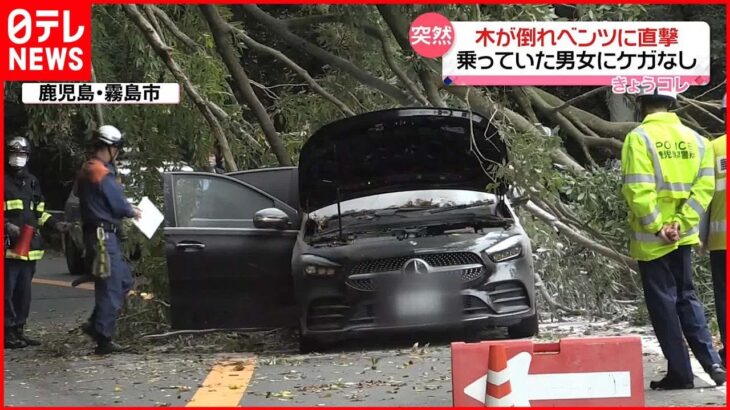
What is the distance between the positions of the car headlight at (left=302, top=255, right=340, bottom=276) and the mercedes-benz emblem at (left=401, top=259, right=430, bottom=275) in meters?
0.52

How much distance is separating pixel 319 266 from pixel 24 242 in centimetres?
320

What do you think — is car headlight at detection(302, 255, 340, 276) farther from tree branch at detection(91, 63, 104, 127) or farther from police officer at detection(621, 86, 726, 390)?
tree branch at detection(91, 63, 104, 127)

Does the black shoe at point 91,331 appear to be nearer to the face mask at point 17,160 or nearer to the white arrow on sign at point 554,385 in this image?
the face mask at point 17,160

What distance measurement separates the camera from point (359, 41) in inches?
399

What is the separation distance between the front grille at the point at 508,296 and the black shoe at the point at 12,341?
4.30 meters

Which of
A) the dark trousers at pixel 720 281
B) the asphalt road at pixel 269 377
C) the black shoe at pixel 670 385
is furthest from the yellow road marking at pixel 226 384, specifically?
the dark trousers at pixel 720 281

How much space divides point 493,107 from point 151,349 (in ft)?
11.1

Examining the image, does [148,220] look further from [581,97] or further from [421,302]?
[581,97]

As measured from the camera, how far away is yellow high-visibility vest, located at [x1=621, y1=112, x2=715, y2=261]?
6.11m

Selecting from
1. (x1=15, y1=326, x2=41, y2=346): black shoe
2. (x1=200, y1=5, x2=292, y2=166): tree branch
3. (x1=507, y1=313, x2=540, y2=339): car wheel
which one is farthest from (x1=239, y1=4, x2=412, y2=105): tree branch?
(x1=15, y1=326, x2=41, y2=346): black shoe

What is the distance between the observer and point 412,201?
28.8 feet

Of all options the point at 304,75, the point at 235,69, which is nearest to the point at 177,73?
the point at 235,69

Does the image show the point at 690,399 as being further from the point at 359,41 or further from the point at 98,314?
the point at 359,41

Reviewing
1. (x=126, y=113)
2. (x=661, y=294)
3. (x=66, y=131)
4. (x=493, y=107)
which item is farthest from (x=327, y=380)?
(x=66, y=131)
